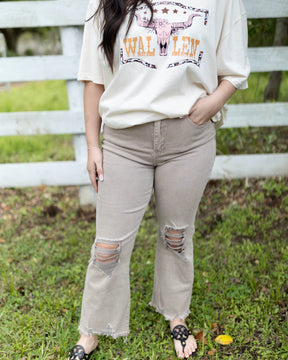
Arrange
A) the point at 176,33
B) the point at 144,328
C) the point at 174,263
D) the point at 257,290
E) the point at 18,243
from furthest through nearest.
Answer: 1. the point at 18,243
2. the point at 257,290
3. the point at 144,328
4. the point at 174,263
5. the point at 176,33

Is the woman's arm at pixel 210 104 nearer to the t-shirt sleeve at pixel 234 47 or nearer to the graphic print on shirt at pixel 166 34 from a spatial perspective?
the t-shirt sleeve at pixel 234 47

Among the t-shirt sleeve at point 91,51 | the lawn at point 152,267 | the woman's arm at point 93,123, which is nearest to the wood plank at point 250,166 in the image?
the lawn at point 152,267

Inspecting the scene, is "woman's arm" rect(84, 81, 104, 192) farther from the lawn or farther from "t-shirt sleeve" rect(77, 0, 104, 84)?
the lawn

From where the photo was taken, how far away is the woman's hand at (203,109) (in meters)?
1.76

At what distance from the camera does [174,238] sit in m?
2.02

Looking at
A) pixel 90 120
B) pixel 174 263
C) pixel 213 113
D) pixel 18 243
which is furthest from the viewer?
pixel 18 243

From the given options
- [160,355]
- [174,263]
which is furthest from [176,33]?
[160,355]

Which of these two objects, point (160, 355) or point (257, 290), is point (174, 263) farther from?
point (257, 290)

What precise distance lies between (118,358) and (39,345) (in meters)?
0.45

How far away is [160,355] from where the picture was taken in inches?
86.8

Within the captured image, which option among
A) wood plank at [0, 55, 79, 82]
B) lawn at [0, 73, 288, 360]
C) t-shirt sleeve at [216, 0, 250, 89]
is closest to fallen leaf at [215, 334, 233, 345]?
lawn at [0, 73, 288, 360]

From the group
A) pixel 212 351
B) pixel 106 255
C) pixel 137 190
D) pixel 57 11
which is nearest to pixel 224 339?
pixel 212 351

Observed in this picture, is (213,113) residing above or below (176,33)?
below

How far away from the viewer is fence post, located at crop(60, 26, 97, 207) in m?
3.21
